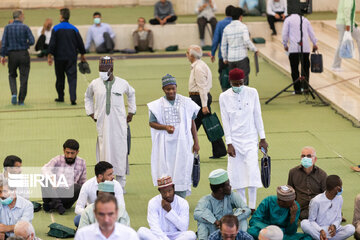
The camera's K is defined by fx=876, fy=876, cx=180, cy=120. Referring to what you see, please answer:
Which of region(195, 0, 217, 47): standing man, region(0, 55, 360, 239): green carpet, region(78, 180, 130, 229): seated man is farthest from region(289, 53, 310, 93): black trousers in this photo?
region(78, 180, 130, 229): seated man

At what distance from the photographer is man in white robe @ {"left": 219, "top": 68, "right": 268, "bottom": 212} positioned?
1089cm

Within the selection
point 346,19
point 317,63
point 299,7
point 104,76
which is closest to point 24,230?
point 104,76

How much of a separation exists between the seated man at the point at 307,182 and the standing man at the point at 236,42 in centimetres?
558

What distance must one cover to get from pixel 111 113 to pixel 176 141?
1308mm

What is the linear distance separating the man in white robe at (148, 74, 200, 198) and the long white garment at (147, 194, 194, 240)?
1198 mm

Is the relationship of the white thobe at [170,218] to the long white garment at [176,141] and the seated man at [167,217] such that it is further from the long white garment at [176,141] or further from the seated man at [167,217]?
the long white garment at [176,141]

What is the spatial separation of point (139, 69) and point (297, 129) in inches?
287

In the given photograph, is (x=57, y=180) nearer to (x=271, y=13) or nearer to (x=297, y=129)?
(x=297, y=129)

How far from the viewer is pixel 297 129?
1585 cm

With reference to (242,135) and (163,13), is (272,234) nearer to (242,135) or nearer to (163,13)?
(242,135)

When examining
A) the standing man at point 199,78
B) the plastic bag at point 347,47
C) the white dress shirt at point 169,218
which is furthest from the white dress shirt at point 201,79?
the plastic bag at point 347,47

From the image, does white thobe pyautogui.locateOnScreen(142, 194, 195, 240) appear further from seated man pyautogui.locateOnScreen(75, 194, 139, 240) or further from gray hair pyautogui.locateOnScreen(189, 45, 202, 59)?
gray hair pyautogui.locateOnScreen(189, 45, 202, 59)

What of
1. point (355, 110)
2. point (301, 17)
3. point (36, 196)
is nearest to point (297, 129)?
point (355, 110)

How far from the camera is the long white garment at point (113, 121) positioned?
11.8 metres
